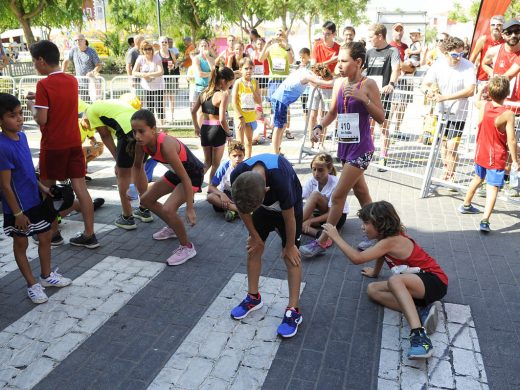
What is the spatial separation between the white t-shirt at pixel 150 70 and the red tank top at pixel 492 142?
22.0 ft

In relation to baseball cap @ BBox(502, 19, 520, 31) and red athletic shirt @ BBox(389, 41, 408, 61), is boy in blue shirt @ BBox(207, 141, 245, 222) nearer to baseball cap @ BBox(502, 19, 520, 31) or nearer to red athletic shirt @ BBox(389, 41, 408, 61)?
baseball cap @ BBox(502, 19, 520, 31)

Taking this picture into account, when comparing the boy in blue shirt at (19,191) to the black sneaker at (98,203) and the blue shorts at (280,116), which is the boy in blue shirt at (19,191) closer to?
the black sneaker at (98,203)

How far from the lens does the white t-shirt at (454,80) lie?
6.33m

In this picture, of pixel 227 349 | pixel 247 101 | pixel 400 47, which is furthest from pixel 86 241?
pixel 400 47

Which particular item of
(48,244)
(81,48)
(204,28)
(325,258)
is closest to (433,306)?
(325,258)

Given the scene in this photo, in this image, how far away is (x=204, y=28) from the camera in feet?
88.6

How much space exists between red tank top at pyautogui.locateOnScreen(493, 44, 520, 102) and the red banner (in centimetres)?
165

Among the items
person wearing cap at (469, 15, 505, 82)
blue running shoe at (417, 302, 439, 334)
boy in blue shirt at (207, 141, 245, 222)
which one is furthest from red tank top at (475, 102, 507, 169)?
person wearing cap at (469, 15, 505, 82)

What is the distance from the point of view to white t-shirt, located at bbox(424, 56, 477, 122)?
6332mm

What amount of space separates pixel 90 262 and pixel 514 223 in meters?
4.66

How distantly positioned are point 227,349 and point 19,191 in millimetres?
1942

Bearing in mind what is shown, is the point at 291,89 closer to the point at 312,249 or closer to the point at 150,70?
the point at 312,249

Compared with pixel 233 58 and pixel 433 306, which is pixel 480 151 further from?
pixel 233 58

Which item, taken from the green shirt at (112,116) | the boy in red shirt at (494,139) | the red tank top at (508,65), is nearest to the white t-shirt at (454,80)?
the red tank top at (508,65)
